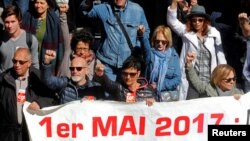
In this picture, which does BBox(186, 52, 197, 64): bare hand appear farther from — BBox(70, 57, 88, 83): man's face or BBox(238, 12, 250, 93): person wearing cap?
BBox(70, 57, 88, 83): man's face

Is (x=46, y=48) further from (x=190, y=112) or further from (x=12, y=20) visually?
(x=190, y=112)

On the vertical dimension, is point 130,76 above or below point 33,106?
above

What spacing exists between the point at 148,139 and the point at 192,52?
5.27 ft

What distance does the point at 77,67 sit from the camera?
414 inches

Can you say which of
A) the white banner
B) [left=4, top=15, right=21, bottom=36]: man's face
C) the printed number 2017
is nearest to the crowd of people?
[left=4, top=15, right=21, bottom=36]: man's face

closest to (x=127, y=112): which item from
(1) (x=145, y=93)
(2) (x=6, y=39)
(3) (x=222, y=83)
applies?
(1) (x=145, y=93)

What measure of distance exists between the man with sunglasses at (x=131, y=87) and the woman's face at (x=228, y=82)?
0.75 meters

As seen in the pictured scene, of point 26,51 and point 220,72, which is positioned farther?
point 220,72

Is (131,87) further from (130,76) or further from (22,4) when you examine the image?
(22,4)

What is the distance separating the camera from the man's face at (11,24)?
36.9ft

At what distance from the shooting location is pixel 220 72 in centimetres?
1075

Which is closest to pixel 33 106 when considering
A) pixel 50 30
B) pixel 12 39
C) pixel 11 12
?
pixel 12 39

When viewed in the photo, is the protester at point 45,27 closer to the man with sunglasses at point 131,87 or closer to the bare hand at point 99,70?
the bare hand at point 99,70

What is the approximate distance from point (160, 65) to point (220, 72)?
853mm
